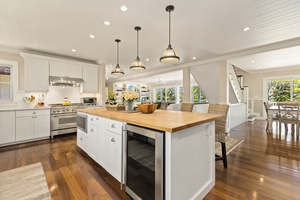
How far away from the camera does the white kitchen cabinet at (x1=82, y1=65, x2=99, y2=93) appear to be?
5027 millimetres

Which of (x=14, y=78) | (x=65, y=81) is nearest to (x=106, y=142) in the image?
(x=65, y=81)

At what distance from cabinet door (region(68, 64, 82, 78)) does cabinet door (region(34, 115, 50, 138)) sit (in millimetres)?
1559

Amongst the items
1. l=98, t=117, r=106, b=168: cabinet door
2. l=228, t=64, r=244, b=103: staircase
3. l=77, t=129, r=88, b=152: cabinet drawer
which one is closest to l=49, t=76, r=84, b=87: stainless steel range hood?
l=77, t=129, r=88, b=152: cabinet drawer

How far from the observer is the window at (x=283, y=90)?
6465 millimetres

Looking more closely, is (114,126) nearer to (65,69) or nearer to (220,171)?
(220,171)

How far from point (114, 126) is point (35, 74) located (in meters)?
3.78

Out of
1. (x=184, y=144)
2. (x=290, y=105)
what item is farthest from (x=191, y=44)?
(x=290, y=105)

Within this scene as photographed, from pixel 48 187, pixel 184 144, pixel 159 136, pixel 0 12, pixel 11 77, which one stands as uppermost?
pixel 0 12

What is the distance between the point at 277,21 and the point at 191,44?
172 cm

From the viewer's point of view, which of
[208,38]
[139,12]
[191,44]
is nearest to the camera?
[139,12]

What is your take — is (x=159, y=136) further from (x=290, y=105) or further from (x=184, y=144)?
(x=290, y=105)

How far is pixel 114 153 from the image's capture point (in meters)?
1.96

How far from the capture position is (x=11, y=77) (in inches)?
156

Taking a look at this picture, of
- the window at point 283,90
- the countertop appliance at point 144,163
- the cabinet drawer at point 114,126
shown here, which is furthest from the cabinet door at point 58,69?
the window at point 283,90
